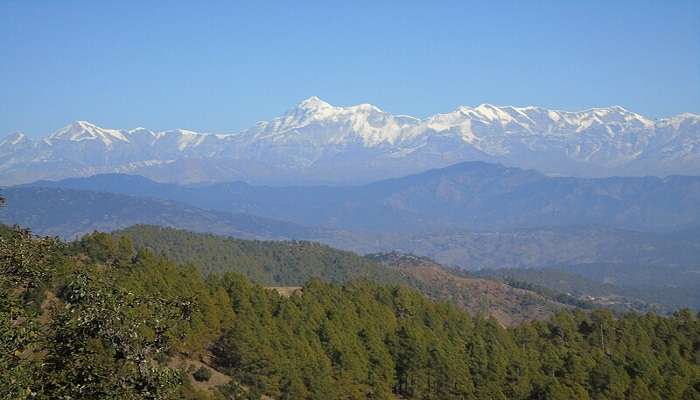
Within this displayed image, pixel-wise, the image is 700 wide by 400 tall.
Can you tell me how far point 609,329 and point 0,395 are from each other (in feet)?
284

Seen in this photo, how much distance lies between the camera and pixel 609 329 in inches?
3652

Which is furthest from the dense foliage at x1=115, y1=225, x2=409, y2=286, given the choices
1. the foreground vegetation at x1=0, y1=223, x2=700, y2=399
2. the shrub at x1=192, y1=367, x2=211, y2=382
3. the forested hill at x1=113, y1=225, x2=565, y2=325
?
the shrub at x1=192, y1=367, x2=211, y2=382

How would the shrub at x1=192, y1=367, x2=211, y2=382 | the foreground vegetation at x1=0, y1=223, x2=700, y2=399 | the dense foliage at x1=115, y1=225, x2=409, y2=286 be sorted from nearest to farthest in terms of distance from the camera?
the shrub at x1=192, y1=367, x2=211, y2=382 < the foreground vegetation at x1=0, y1=223, x2=700, y2=399 < the dense foliage at x1=115, y1=225, x2=409, y2=286

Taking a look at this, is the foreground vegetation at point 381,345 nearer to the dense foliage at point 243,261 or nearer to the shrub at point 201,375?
the shrub at point 201,375

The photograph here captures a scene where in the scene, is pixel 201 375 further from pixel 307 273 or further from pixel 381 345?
pixel 307 273

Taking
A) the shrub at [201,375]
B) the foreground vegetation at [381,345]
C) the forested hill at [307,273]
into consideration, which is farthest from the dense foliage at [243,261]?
the shrub at [201,375]

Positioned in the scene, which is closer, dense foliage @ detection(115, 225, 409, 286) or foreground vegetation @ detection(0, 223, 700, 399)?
foreground vegetation @ detection(0, 223, 700, 399)

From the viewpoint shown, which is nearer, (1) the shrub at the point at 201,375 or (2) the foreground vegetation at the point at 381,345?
(1) the shrub at the point at 201,375

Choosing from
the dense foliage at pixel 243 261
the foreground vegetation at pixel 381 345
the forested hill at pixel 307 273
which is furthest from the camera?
the dense foliage at pixel 243 261

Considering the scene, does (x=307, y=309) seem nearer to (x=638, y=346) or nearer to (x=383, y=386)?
(x=383, y=386)

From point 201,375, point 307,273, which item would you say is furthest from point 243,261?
point 201,375

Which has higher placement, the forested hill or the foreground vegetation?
the foreground vegetation

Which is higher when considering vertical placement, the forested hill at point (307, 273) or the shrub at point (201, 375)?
the shrub at point (201, 375)

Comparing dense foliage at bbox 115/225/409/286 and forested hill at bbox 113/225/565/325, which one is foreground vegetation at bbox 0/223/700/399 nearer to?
forested hill at bbox 113/225/565/325
